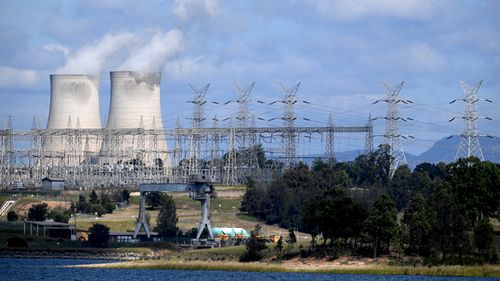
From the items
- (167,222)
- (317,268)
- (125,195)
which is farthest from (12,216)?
(317,268)

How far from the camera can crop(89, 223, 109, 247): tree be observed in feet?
282

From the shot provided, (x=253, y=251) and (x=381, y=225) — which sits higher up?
(x=381, y=225)

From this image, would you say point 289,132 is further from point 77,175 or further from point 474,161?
point 474,161

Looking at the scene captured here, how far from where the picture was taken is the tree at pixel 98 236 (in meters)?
85.9

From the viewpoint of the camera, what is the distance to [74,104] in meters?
116

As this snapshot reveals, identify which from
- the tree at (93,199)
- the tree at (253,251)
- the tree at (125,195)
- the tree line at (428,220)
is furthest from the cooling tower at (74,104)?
the tree at (253,251)

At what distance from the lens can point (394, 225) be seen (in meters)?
61.2

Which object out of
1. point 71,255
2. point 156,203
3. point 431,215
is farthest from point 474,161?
point 156,203

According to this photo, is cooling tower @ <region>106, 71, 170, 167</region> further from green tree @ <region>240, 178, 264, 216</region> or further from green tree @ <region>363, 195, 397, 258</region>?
green tree @ <region>363, 195, 397, 258</region>

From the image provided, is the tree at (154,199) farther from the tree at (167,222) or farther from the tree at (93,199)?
the tree at (167,222)

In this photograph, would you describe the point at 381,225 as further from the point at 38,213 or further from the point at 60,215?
the point at 38,213

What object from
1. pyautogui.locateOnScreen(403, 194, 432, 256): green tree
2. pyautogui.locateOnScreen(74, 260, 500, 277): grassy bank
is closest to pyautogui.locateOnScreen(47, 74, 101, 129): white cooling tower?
pyautogui.locateOnScreen(74, 260, 500, 277): grassy bank

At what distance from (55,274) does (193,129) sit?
6278 cm

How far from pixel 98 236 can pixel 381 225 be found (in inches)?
1242
